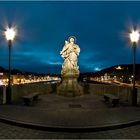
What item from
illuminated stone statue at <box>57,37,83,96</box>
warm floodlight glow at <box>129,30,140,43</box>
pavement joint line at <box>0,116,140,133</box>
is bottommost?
pavement joint line at <box>0,116,140,133</box>

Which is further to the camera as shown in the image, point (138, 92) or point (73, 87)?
point (73, 87)

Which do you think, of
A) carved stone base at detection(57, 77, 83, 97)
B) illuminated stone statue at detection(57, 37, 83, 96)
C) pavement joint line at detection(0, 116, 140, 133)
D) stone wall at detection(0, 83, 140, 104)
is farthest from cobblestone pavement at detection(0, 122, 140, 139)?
illuminated stone statue at detection(57, 37, 83, 96)

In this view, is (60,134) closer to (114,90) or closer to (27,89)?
(27,89)

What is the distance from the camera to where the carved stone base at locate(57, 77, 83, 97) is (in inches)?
899

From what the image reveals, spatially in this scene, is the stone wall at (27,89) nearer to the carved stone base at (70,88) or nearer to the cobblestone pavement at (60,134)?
the carved stone base at (70,88)

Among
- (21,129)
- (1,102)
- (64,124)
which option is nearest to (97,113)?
(64,124)

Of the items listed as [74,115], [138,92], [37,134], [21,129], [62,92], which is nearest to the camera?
[37,134]

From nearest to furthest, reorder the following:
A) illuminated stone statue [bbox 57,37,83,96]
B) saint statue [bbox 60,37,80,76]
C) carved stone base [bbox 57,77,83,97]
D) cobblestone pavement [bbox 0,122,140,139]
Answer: cobblestone pavement [bbox 0,122,140,139] < carved stone base [bbox 57,77,83,97] < illuminated stone statue [bbox 57,37,83,96] < saint statue [bbox 60,37,80,76]

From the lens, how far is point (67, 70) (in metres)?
24.1

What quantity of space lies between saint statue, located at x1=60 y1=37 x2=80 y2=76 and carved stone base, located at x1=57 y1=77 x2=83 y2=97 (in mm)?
587

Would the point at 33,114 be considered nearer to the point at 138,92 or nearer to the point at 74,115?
the point at 74,115

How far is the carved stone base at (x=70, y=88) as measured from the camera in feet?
74.9

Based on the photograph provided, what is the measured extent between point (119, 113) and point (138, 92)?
12.3 feet

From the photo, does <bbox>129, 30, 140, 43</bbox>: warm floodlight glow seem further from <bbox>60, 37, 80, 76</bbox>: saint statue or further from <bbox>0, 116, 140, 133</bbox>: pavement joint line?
<bbox>60, 37, 80, 76</bbox>: saint statue
